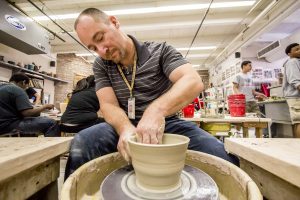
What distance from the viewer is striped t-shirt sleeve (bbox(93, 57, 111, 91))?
1.32 metres

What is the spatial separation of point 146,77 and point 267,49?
725 cm

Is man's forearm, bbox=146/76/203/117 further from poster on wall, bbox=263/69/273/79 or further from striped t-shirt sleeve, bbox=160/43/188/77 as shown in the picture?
poster on wall, bbox=263/69/273/79

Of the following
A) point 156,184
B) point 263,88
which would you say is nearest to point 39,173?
point 156,184

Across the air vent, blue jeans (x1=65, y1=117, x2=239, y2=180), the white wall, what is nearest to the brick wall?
the white wall

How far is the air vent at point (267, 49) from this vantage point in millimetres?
6584

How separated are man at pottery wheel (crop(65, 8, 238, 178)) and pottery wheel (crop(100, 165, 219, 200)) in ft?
0.35

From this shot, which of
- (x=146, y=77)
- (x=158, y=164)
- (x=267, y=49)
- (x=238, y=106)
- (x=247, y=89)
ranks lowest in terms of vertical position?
(x=158, y=164)

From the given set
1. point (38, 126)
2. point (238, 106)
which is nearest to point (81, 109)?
point (38, 126)

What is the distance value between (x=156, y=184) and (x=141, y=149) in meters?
0.13

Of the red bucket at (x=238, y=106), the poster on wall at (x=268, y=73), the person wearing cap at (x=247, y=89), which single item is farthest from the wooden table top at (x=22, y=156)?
the poster on wall at (x=268, y=73)

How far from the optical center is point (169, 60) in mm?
1226

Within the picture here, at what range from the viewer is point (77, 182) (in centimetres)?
68

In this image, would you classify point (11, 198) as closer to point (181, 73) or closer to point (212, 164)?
point (212, 164)

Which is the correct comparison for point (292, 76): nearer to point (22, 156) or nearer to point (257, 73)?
point (22, 156)
